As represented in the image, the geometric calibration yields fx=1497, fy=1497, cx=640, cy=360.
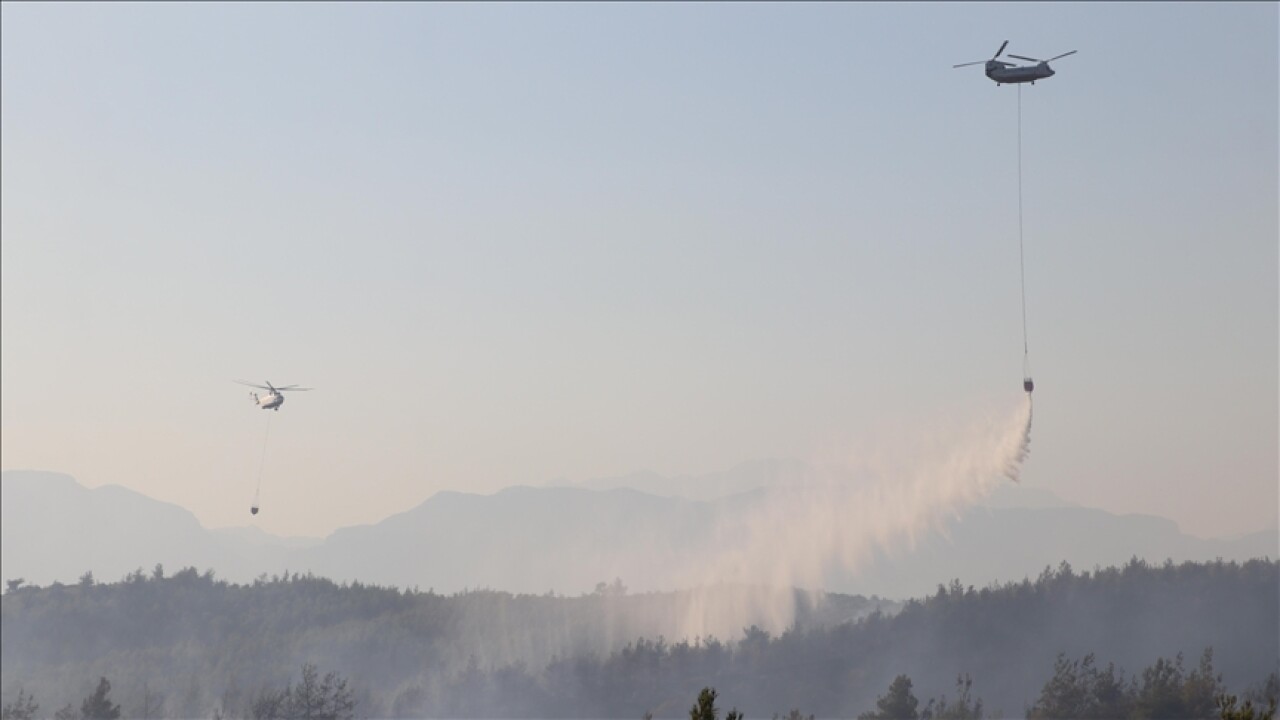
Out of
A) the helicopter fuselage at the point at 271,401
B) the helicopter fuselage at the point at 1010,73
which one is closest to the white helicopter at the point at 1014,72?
the helicopter fuselage at the point at 1010,73

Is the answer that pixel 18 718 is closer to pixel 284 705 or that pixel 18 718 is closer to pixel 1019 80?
pixel 284 705

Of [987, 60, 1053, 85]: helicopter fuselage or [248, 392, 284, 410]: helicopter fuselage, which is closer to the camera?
[987, 60, 1053, 85]: helicopter fuselage

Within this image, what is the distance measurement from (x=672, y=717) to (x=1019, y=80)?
126853 millimetres

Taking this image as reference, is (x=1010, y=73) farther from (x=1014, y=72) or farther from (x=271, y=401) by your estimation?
(x=271, y=401)

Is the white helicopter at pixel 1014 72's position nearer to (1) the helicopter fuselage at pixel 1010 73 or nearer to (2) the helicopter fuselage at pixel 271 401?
(1) the helicopter fuselage at pixel 1010 73

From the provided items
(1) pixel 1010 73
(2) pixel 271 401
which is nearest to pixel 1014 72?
(1) pixel 1010 73

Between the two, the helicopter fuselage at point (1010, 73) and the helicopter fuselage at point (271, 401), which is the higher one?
the helicopter fuselage at point (1010, 73)

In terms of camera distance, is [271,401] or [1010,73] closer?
[1010,73]

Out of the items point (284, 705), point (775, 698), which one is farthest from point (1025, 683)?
point (284, 705)

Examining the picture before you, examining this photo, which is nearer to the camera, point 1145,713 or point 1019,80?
point 1019,80

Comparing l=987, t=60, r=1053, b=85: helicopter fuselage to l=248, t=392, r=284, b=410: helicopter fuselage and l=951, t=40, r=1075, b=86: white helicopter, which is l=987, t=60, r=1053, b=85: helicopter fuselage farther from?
l=248, t=392, r=284, b=410: helicopter fuselage

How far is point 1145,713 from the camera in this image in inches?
5212

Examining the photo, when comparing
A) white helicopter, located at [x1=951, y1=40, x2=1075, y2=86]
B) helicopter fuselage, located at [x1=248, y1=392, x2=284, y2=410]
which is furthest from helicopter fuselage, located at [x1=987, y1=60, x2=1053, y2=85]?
helicopter fuselage, located at [x1=248, y1=392, x2=284, y2=410]

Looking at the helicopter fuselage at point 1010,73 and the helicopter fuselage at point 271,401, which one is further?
the helicopter fuselage at point 271,401
